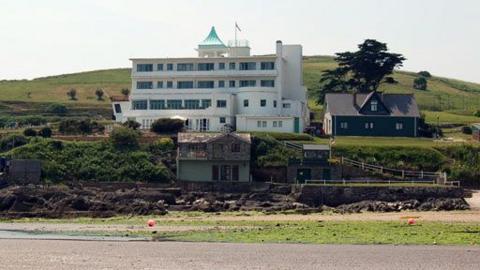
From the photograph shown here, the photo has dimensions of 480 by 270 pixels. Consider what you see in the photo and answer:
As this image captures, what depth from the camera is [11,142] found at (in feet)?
244

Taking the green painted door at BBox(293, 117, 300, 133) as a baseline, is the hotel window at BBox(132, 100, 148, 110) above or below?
above

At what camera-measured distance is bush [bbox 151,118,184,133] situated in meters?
77.1

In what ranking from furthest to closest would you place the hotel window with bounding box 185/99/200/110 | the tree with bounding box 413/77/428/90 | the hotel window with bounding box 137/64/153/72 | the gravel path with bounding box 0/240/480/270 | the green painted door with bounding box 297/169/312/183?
the tree with bounding box 413/77/428/90 < the hotel window with bounding box 137/64/153/72 < the hotel window with bounding box 185/99/200/110 < the green painted door with bounding box 297/169/312/183 < the gravel path with bounding box 0/240/480/270

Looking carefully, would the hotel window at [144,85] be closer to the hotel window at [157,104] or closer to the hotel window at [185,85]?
the hotel window at [157,104]

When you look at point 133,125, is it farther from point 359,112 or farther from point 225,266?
point 225,266

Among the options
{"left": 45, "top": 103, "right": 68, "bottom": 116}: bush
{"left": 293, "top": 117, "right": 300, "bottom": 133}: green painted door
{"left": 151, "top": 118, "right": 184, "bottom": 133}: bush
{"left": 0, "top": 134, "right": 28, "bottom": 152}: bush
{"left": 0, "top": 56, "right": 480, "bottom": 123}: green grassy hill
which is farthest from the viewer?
{"left": 0, "top": 56, "right": 480, "bottom": 123}: green grassy hill

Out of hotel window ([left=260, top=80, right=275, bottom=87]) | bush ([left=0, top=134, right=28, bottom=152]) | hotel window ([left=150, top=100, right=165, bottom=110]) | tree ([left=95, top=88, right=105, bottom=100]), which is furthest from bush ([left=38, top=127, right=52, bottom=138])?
tree ([left=95, top=88, right=105, bottom=100])

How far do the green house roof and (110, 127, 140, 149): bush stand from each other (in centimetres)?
1862

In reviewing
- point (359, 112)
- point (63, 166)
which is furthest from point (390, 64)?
point (63, 166)

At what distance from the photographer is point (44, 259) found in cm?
3475

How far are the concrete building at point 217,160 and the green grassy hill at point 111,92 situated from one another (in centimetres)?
3228

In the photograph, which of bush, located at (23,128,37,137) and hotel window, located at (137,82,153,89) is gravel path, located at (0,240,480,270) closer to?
bush, located at (23,128,37,137)

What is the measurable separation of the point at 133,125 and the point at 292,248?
4366 centimetres

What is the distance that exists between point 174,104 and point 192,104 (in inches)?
63.6
